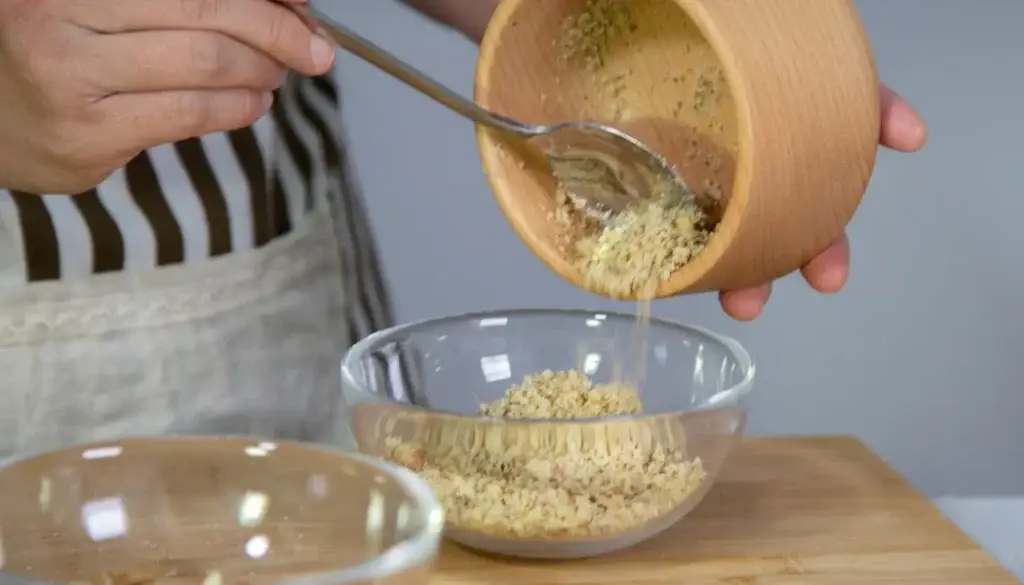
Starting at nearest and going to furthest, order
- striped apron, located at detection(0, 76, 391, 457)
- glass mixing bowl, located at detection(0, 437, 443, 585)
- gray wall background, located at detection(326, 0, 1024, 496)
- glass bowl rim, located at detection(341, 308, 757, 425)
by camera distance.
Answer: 1. glass mixing bowl, located at detection(0, 437, 443, 585)
2. glass bowl rim, located at detection(341, 308, 757, 425)
3. striped apron, located at detection(0, 76, 391, 457)
4. gray wall background, located at detection(326, 0, 1024, 496)

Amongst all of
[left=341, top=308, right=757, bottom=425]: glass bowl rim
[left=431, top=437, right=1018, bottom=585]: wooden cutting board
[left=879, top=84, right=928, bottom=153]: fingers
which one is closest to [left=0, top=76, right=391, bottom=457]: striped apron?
[left=341, top=308, right=757, bottom=425]: glass bowl rim

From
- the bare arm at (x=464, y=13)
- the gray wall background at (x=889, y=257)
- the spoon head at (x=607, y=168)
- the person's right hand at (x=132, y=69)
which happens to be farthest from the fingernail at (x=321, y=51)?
the gray wall background at (x=889, y=257)

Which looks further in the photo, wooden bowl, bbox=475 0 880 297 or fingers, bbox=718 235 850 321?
fingers, bbox=718 235 850 321

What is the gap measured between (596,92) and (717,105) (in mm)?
76

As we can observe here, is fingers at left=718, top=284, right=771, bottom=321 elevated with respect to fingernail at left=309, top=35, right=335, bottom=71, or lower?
lower

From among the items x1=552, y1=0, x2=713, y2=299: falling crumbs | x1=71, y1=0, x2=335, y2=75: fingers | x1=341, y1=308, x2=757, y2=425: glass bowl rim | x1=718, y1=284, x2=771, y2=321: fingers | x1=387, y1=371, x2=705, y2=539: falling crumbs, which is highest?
x1=71, y1=0, x2=335, y2=75: fingers

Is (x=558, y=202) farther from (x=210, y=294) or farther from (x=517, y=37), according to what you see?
(x=210, y=294)

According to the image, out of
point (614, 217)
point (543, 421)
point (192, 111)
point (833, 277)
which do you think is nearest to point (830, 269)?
point (833, 277)

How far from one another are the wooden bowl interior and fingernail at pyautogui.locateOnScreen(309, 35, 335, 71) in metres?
0.07

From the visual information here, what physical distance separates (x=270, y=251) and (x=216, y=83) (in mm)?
175

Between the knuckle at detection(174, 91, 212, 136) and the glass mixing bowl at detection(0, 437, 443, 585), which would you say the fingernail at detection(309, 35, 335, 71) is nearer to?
the knuckle at detection(174, 91, 212, 136)

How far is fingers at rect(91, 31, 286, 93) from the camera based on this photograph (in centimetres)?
52

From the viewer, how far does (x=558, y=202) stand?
619 millimetres

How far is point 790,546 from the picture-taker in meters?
0.57
